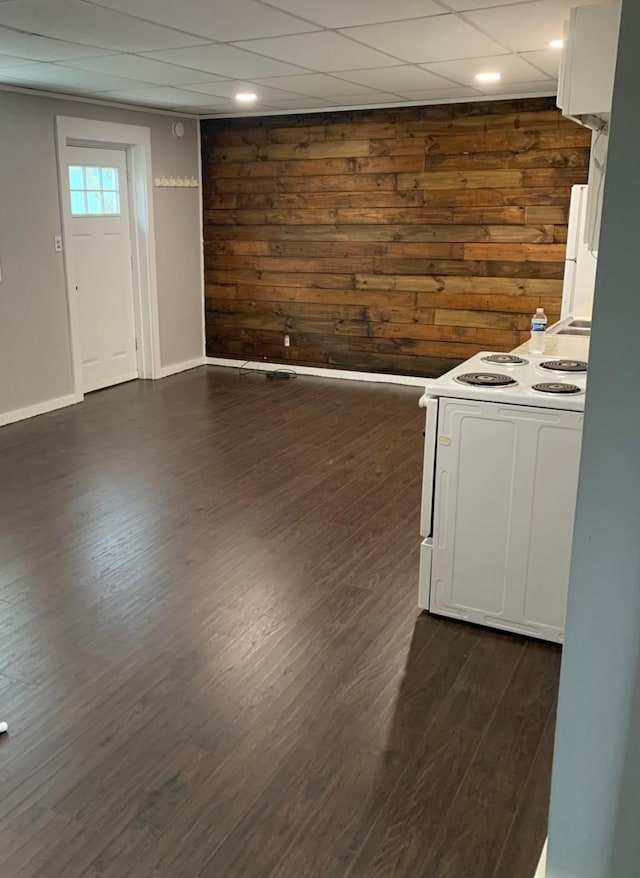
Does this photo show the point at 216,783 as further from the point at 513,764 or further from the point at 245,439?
the point at 245,439

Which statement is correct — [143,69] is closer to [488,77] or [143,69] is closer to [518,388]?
[488,77]

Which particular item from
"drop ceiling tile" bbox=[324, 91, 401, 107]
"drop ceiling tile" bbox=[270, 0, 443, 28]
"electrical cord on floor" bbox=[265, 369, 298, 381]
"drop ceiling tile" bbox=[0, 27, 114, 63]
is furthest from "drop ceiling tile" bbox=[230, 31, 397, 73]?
"electrical cord on floor" bbox=[265, 369, 298, 381]

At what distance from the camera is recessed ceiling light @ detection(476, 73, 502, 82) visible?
498 centimetres

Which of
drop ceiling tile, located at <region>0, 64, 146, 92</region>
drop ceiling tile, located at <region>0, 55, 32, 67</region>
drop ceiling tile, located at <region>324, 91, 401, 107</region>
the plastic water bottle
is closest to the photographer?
the plastic water bottle

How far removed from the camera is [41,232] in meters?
5.90

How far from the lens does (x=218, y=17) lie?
Answer: 11.2ft

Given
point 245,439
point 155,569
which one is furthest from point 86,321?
point 155,569

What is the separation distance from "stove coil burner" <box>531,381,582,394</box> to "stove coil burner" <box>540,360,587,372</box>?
0.84ft

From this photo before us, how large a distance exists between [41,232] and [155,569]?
359 cm

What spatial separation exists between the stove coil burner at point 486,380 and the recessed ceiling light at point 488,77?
295cm

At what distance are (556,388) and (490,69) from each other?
2.96 metres

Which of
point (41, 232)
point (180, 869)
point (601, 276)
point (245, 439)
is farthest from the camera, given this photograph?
point (41, 232)

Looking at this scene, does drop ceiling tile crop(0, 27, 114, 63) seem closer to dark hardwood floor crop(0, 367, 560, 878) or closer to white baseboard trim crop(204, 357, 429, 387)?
dark hardwood floor crop(0, 367, 560, 878)

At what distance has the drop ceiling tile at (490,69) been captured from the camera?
14.8 ft
